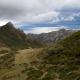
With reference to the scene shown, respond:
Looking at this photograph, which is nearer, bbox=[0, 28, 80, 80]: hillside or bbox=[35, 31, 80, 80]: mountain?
bbox=[35, 31, 80, 80]: mountain

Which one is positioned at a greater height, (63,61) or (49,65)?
(63,61)

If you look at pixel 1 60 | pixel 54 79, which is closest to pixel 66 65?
pixel 54 79

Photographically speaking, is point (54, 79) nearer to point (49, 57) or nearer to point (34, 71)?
point (34, 71)

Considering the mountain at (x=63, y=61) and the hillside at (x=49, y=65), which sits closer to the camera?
the mountain at (x=63, y=61)

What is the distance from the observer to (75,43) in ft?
278

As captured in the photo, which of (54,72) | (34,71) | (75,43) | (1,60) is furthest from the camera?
(1,60)

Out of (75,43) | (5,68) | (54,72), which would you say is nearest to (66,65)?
(54,72)

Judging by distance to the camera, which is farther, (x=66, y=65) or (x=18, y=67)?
(x=18, y=67)

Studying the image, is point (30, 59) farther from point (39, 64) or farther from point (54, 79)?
point (54, 79)

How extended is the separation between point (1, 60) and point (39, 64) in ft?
75.5

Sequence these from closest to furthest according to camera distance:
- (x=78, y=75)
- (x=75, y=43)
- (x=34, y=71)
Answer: (x=78, y=75), (x=34, y=71), (x=75, y=43)

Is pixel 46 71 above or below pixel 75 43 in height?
below

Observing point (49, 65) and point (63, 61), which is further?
point (49, 65)

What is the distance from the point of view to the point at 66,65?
7006cm
